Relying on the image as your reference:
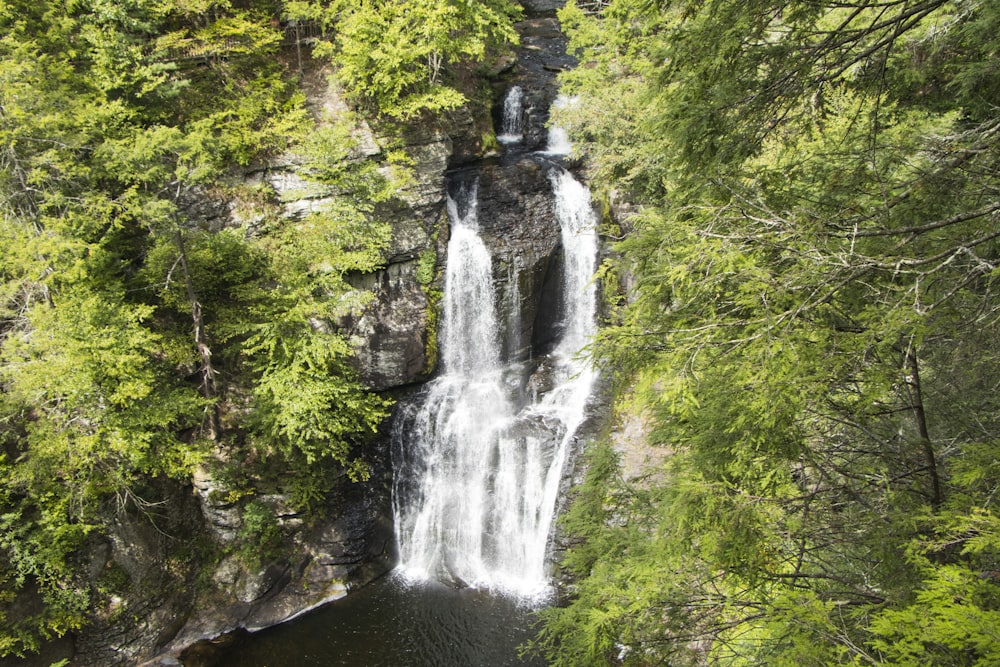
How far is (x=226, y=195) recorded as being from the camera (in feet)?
45.2

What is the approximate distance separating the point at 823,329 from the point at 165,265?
1255 cm

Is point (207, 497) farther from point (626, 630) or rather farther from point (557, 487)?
point (626, 630)

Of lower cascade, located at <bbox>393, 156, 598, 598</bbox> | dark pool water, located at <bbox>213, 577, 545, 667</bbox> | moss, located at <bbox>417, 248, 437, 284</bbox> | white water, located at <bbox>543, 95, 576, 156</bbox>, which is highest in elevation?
white water, located at <bbox>543, 95, 576, 156</bbox>

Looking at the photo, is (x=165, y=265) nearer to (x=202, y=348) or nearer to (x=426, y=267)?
(x=202, y=348)

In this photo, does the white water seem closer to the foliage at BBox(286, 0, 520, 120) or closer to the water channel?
the water channel

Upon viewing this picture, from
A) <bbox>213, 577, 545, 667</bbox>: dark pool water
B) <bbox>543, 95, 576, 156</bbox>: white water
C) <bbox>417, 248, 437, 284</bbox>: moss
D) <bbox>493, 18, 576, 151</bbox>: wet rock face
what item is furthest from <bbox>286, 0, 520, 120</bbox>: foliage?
<bbox>213, 577, 545, 667</bbox>: dark pool water

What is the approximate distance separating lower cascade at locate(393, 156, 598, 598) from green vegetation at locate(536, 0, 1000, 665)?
7.74 metres

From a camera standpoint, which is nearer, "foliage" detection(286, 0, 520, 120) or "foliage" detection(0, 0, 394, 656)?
"foliage" detection(0, 0, 394, 656)

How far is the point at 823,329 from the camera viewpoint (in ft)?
10.3

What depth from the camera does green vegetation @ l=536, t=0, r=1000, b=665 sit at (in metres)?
3.07

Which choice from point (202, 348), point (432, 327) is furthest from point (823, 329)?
point (432, 327)

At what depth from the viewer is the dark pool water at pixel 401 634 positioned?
10.6 metres

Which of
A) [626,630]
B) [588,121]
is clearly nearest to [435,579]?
[626,630]

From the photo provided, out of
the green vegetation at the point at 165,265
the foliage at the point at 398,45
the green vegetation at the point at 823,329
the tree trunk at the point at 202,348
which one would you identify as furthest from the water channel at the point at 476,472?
the green vegetation at the point at 823,329
